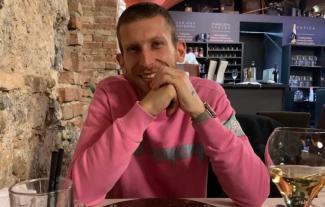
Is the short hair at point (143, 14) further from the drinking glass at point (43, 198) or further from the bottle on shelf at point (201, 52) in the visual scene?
the bottle on shelf at point (201, 52)

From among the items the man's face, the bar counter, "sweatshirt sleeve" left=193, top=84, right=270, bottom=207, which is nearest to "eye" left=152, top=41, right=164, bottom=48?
the man's face

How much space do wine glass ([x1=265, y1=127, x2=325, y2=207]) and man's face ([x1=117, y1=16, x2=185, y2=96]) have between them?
2.00 feet

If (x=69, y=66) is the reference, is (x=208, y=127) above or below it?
below

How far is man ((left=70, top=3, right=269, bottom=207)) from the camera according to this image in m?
1.08

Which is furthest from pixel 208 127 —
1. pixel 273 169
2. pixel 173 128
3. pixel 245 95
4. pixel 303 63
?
pixel 303 63

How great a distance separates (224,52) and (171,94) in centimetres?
861

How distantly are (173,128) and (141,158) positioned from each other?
0.15 m

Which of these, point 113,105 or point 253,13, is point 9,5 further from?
point 253,13

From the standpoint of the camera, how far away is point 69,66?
1.90 metres

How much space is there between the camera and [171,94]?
1145mm

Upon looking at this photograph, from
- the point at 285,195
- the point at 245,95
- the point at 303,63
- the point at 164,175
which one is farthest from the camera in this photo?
the point at 303,63

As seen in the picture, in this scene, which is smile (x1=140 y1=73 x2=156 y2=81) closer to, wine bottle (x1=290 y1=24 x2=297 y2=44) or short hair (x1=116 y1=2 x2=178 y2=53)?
short hair (x1=116 y1=2 x2=178 y2=53)

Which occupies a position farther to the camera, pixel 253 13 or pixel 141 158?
pixel 253 13

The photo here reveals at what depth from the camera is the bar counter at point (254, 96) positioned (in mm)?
5211
